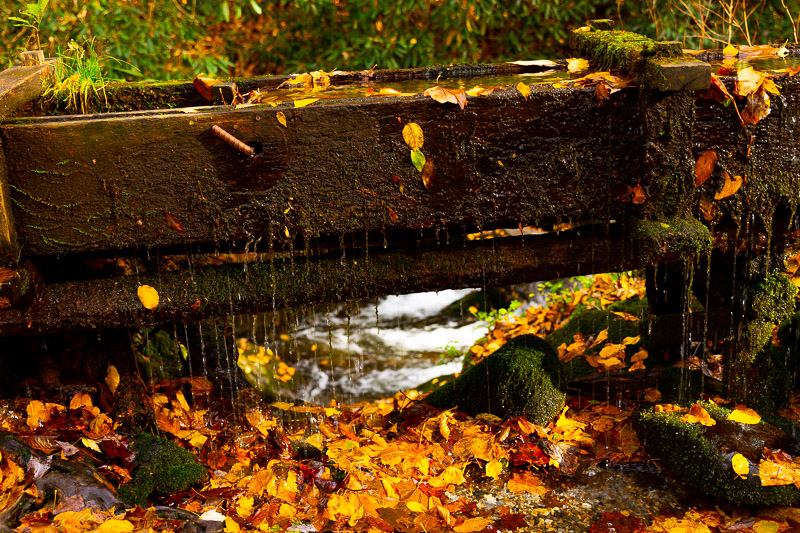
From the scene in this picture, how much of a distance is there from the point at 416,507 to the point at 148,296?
167cm

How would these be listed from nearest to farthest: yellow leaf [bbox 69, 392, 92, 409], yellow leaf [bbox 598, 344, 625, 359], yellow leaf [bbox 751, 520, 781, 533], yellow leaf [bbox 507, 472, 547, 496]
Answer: yellow leaf [bbox 751, 520, 781, 533], yellow leaf [bbox 507, 472, 547, 496], yellow leaf [bbox 69, 392, 92, 409], yellow leaf [bbox 598, 344, 625, 359]

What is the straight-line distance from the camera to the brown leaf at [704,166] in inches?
131

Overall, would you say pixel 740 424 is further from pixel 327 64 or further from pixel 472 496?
pixel 327 64

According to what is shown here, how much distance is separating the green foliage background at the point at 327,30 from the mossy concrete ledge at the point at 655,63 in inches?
139

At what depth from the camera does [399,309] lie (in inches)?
316

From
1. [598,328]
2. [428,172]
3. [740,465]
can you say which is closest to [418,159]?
[428,172]

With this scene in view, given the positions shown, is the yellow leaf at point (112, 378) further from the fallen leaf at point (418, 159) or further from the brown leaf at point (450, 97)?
the brown leaf at point (450, 97)

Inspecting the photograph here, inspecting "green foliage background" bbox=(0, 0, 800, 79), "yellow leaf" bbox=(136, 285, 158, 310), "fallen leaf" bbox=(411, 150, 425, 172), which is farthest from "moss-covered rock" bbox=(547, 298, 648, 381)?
"green foliage background" bbox=(0, 0, 800, 79)

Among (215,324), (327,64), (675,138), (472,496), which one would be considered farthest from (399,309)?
(675,138)

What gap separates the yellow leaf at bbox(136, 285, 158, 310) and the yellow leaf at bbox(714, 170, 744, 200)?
2846mm

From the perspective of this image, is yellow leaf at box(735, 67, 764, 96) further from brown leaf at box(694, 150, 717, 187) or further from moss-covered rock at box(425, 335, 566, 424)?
moss-covered rock at box(425, 335, 566, 424)

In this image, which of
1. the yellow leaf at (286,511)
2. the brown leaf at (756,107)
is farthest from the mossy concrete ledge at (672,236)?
the yellow leaf at (286,511)

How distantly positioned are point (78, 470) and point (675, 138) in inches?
126

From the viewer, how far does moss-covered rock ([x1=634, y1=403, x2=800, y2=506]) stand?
3229 mm
